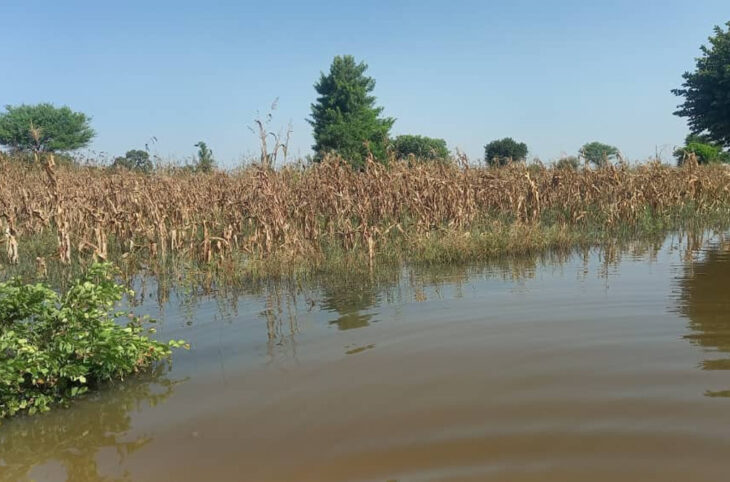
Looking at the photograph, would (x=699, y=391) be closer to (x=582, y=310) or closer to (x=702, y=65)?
(x=582, y=310)

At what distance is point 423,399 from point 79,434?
6.12 ft

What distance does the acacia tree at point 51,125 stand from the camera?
4081cm

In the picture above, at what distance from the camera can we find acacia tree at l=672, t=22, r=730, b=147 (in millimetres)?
25073

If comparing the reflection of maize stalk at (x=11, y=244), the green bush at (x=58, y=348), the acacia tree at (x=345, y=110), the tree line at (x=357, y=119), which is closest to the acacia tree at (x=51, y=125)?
the tree line at (x=357, y=119)

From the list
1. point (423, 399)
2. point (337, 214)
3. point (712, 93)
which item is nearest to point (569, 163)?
point (337, 214)

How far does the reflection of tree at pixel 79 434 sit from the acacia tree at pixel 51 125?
142ft

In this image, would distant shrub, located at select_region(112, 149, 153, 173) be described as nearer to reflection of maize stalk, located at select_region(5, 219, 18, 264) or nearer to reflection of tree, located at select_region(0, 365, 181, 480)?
reflection of maize stalk, located at select_region(5, 219, 18, 264)

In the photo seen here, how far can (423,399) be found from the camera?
3.06m

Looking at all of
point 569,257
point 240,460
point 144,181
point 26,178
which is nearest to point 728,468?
point 240,460

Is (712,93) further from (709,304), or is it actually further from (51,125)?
(51,125)

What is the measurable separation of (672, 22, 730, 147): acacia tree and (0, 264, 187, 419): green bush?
28326mm

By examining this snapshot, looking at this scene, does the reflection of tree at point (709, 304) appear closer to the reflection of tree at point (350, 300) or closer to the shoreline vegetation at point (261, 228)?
the shoreline vegetation at point (261, 228)

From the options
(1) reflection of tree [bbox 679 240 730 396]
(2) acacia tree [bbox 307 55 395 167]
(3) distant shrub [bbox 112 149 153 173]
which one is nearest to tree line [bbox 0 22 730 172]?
(2) acacia tree [bbox 307 55 395 167]

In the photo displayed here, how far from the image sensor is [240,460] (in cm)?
252
